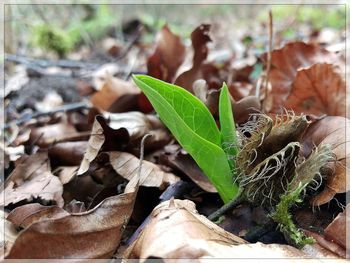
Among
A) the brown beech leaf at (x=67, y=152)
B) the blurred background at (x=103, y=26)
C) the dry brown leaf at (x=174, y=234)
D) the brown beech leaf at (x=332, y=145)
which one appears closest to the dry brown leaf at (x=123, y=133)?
the brown beech leaf at (x=67, y=152)

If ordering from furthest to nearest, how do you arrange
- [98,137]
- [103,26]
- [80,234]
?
[103,26] < [98,137] < [80,234]

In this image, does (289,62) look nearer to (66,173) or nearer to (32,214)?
(66,173)

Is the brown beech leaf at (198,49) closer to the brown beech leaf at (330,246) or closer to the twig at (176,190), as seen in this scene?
the twig at (176,190)

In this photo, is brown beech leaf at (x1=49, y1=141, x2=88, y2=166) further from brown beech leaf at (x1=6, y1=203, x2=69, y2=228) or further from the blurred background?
the blurred background

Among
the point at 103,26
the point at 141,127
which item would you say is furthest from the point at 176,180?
the point at 103,26

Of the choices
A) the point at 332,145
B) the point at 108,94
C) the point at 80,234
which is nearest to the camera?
the point at 80,234

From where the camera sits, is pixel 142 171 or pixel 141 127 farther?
pixel 141 127
